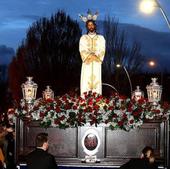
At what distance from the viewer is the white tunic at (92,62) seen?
20.2 metres

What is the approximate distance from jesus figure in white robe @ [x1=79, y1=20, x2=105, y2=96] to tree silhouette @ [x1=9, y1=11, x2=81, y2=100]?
127ft

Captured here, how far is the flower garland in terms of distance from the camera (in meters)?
16.8

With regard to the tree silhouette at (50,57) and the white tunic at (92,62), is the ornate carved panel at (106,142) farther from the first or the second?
the tree silhouette at (50,57)

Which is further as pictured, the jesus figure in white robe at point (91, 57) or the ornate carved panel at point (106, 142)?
the jesus figure in white robe at point (91, 57)

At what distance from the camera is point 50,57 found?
61375mm

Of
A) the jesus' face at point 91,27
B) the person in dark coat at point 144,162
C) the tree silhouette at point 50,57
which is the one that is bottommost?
the person in dark coat at point 144,162

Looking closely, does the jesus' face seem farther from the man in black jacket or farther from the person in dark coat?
the man in black jacket

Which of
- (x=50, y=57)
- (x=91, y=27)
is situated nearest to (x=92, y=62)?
(x=91, y=27)

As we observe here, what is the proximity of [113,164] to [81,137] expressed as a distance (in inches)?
42.9

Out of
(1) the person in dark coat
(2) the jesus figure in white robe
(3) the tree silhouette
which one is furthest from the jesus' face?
(3) the tree silhouette

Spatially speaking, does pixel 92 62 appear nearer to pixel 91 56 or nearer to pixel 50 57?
pixel 91 56

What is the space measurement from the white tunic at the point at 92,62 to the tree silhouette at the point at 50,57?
38758 millimetres

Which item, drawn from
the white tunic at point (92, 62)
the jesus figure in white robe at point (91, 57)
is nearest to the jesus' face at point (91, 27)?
the jesus figure in white robe at point (91, 57)

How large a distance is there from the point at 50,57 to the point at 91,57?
135ft
